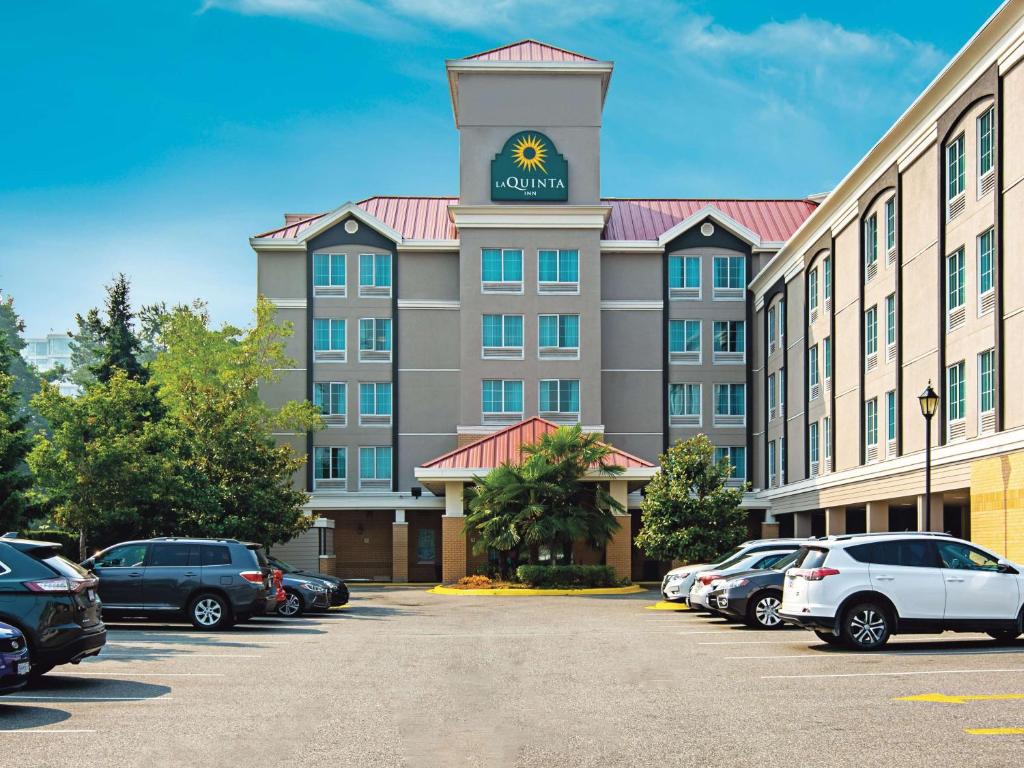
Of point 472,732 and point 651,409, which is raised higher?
point 651,409

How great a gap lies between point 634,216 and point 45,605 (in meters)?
47.0

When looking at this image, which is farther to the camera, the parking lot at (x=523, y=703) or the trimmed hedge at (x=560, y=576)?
the trimmed hedge at (x=560, y=576)

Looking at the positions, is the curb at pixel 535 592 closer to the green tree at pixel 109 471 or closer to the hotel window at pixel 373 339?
the green tree at pixel 109 471

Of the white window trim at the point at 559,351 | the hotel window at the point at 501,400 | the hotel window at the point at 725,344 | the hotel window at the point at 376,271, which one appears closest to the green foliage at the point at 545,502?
the hotel window at the point at 501,400

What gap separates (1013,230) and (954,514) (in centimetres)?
2066

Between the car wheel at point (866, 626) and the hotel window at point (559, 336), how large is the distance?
36109 millimetres

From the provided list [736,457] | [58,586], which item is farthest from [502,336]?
[58,586]

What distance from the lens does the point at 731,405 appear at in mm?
55688

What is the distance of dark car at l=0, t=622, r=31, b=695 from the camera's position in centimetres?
1263

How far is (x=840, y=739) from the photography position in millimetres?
10812

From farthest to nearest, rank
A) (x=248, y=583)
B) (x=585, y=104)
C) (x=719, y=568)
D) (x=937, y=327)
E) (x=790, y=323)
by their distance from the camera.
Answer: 1. (x=585, y=104)
2. (x=790, y=323)
3. (x=937, y=327)
4. (x=719, y=568)
5. (x=248, y=583)

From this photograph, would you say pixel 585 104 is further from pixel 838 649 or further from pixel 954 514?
pixel 838 649

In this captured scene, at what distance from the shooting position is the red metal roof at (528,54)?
54.2 metres

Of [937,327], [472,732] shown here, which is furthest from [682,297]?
[472,732]
